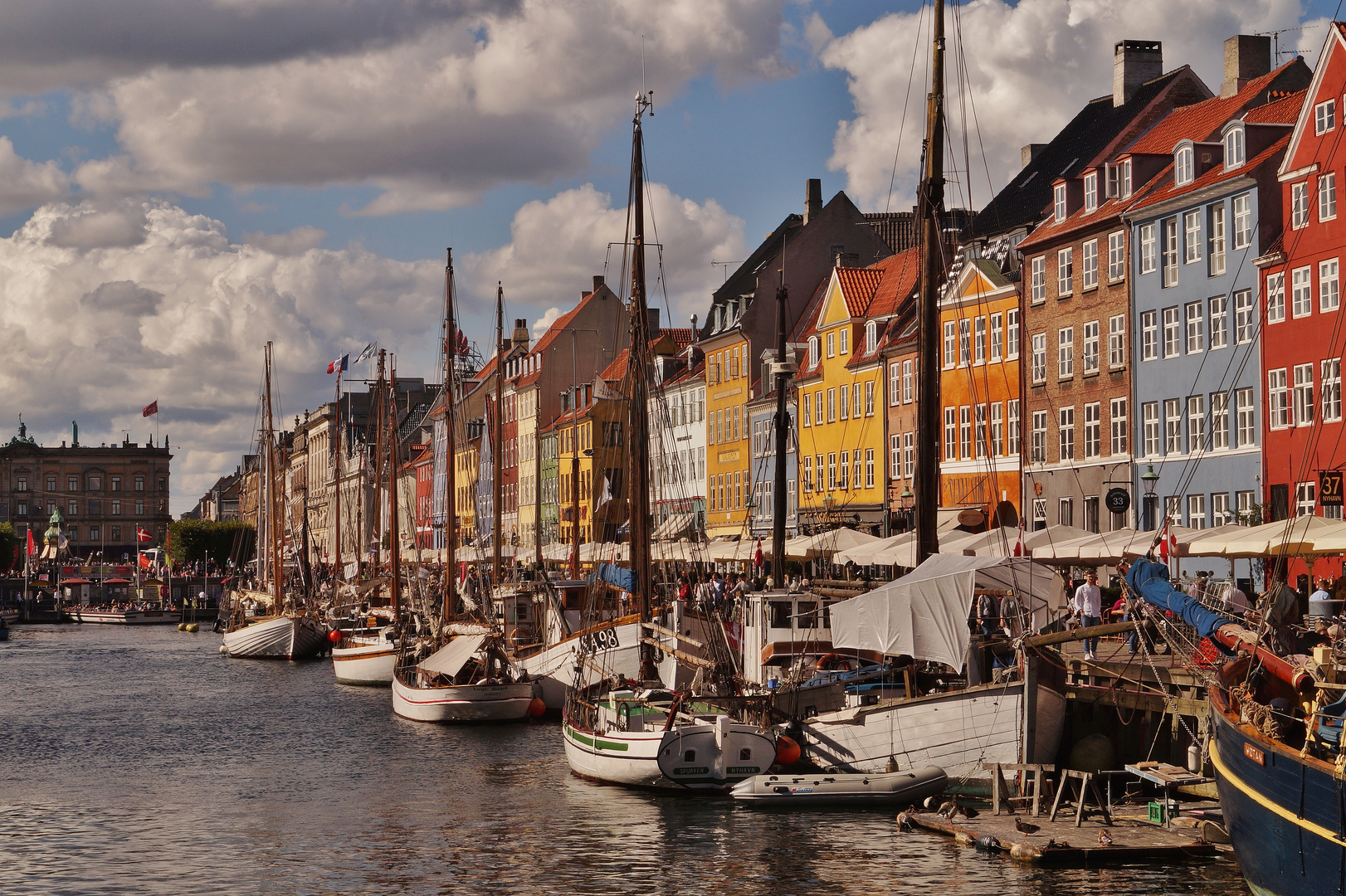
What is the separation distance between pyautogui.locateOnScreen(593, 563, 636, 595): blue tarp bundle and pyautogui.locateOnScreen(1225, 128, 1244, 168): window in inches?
976

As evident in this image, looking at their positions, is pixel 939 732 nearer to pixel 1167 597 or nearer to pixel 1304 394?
pixel 1167 597

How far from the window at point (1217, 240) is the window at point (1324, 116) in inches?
201

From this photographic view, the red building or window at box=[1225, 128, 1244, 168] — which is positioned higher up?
window at box=[1225, 128, 1244, 168]

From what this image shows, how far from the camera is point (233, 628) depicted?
11156 cm

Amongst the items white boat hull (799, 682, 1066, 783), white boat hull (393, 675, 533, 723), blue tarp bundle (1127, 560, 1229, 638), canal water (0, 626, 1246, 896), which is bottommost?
canal water (0, 626, 1246, 896)

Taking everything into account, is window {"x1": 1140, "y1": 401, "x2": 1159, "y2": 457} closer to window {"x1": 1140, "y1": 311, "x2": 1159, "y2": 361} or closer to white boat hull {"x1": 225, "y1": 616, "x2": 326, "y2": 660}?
window {"x1": 1140, "y1": 311, "x2": 1159, "y2": 361}

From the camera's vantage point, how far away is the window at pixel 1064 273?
228ft

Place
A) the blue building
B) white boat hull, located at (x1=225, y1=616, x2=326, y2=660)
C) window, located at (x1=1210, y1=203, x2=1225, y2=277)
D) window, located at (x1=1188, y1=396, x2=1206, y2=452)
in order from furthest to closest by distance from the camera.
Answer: white boat hull, located at (x1=225, y1=616, x2=326, y2=660)
window, located at (x1=1188, y1=396, x2=1206, y2=452)
window, located at (x1=1210, y1=203, x2=1225, y2=277)
the blue building

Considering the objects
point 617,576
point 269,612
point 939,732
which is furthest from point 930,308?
point 269,612

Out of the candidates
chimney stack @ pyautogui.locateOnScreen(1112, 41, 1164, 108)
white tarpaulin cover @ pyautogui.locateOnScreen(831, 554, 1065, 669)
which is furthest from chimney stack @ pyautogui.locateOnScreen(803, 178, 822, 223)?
white tarpaulin cover @ pyautogui.locateOnScreen(831, 554, 1065, 669)

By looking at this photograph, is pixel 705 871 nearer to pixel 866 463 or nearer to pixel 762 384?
pixel 866 463

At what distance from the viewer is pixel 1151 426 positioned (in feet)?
210

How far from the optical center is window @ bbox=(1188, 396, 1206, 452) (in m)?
61.2

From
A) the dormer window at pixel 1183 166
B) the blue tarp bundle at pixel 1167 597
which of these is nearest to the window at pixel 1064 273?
the dormer window at pixel 1183 166
